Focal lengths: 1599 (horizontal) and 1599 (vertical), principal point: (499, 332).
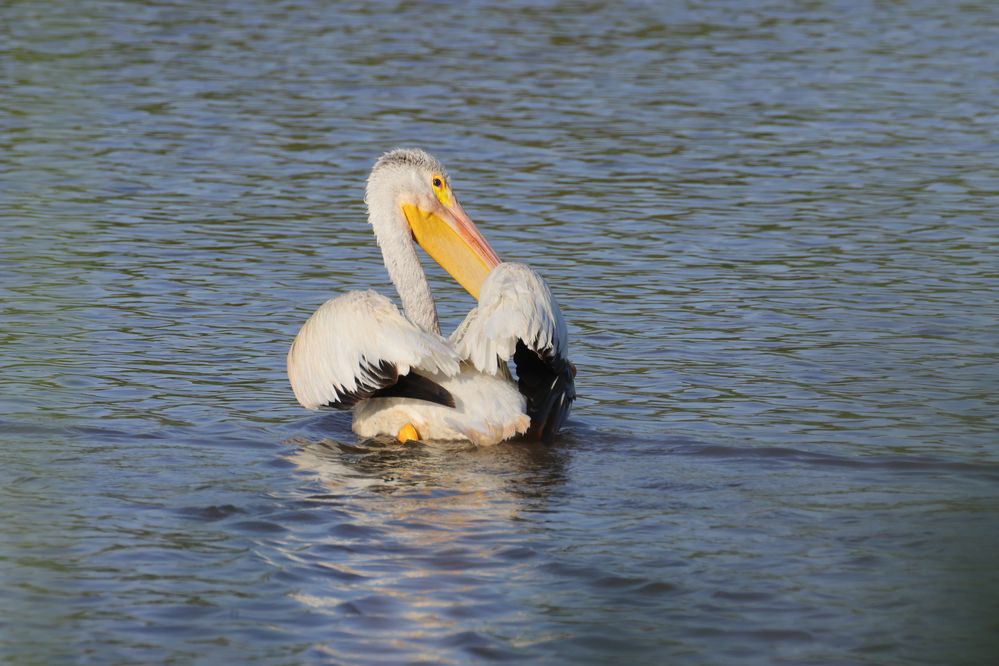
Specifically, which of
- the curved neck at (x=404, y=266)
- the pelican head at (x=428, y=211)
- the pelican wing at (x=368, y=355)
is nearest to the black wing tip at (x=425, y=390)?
the pelican wing at (x=368, y=355)

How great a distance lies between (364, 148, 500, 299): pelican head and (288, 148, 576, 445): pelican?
3.65ft

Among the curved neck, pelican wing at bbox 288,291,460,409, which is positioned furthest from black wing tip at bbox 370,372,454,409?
the curved neck

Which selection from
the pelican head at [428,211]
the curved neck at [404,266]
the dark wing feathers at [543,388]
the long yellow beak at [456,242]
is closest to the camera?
the dark wing feathers at [543,388]

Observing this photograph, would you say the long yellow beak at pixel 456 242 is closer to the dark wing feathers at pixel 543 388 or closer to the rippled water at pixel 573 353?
the rippled water at pixel 573 353

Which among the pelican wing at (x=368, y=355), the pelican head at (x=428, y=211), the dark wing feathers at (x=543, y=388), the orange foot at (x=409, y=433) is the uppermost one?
the pelican head at (x=428, y=211)

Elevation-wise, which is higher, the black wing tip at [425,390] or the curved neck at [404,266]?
the curved neck at [404,266]

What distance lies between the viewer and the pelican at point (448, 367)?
245 inches

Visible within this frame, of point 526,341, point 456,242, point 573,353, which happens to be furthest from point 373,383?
point 573,353

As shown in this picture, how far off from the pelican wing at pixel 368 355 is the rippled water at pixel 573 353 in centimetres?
28

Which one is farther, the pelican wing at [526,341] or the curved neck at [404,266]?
the curved neck at [404,266]

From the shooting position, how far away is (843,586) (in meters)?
A: 4.75

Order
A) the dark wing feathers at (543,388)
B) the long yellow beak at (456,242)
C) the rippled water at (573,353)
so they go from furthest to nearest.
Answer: the long yellow beak at (456,242) → the dark wing feathers at (543,388) → the rippled water at (573,353)

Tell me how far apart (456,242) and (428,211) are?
0.67 feet

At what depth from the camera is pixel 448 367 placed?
20.3ft
